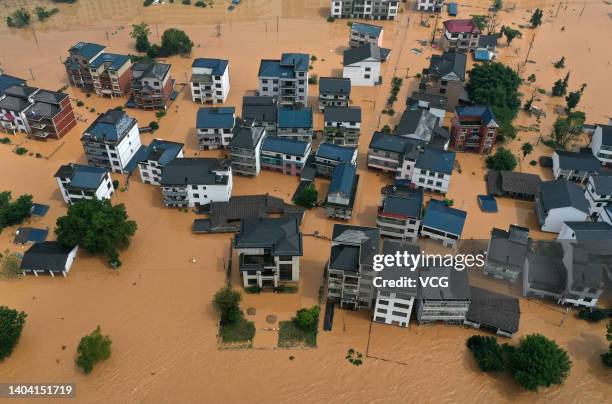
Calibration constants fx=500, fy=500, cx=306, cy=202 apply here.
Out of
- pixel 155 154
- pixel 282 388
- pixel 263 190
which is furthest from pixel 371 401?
pixel 155 154

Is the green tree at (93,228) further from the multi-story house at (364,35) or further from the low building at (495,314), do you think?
the multi-story house at (364,35)

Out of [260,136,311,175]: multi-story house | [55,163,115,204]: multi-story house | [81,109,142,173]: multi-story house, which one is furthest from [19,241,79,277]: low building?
[260,136,311,175]: multi-story house

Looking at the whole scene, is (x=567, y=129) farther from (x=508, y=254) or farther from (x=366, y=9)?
(x=366, y=9)

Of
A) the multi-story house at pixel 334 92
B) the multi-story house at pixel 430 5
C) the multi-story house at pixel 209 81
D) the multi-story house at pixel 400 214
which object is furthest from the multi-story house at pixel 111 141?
the multi-story house at pixel 430 5

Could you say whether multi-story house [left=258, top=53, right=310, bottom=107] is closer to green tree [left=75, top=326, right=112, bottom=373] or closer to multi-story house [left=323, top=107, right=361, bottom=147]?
multi-story house [left=323, top=107, right=361, bottom=147]

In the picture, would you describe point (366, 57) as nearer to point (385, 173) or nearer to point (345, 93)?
point (345, 93)

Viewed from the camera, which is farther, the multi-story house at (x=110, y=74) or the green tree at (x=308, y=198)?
the multi-story house at (x=110, y=74)

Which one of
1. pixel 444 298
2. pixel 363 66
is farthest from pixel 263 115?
pixel 444 298
